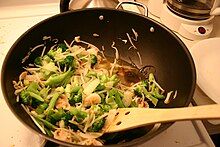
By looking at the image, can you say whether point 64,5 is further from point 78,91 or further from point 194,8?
point 194,8

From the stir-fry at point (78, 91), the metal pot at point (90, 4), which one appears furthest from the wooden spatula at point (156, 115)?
the metal pot at point (90, 4)

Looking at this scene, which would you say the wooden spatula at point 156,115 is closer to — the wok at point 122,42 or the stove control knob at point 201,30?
the wok at point 122,42

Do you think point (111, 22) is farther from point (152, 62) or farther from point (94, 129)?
point (94, 129)

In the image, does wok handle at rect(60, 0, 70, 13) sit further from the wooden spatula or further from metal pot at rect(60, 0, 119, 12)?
the wooden spatula

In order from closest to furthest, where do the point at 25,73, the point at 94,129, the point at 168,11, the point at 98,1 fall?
the point at 94,129 → the point at 25,73 → the point at 168,11 → the point at 98,1

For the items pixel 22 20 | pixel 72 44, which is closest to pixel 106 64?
pixel 72 44

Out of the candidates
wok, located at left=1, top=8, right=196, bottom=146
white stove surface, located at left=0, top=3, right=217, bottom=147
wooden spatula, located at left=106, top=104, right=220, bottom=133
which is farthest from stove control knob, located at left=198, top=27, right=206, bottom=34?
wooden spatula, located at left=106, top=104, right=220, bottom=133
